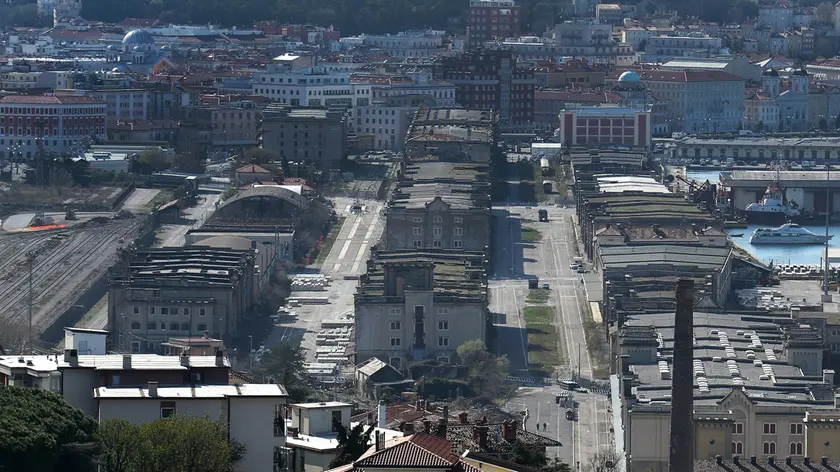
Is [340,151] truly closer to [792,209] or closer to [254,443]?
Answer: [792,209]

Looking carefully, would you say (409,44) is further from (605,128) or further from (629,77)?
(605,128)

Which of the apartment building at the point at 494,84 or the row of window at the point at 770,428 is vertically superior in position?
the row of window at the point at 770,428

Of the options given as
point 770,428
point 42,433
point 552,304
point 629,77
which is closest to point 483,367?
point 770,428

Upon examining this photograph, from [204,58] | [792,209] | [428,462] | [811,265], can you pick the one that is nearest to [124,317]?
[811,265]

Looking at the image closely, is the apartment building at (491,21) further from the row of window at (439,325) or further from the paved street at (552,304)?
the row of window at (439,325)

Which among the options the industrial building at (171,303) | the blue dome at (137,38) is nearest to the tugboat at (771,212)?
the industrial building at (171,303)

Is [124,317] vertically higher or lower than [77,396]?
lower
